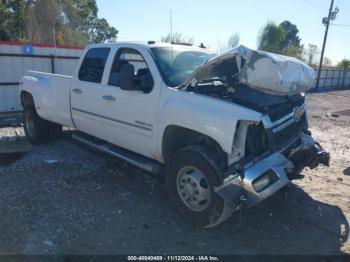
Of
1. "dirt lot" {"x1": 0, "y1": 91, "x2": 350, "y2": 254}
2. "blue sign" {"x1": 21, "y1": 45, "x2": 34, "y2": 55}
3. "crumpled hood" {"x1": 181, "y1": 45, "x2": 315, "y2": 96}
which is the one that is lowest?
"dirt lot" {"x1": 0, "y1": 91, "x2": 350, "y2": 254}

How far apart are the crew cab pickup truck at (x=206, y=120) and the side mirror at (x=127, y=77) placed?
1 centimetres

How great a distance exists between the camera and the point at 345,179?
225 inches

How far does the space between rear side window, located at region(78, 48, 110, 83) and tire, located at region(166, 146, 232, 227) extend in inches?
84.1

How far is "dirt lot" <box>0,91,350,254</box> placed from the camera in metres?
3.66

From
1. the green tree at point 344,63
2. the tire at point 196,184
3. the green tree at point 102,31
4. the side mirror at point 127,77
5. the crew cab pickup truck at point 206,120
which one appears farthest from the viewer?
the green tree at point 102,31

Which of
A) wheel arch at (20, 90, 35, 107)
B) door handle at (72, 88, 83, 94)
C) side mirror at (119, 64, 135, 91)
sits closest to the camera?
side mirror at (119, 64, 135, 91)

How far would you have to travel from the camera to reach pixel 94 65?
5.65 meters

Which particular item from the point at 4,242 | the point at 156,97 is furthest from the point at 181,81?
the point at 4,242

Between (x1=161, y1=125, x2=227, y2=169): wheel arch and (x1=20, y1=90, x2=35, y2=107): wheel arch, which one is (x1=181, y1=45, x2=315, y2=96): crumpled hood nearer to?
(x1=161, y1=125, x2=227, y2=169): wheel arch

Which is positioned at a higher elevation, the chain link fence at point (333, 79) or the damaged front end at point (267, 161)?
the damaged front end at point (267, 161)

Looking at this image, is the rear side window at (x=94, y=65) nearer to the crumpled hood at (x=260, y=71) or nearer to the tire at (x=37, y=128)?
the crumpled hood at (x=260, y=71)

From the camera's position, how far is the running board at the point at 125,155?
461 cm

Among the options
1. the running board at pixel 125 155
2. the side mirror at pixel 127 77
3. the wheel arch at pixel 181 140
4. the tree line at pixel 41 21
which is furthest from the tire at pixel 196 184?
the tree line at pixel 41 21

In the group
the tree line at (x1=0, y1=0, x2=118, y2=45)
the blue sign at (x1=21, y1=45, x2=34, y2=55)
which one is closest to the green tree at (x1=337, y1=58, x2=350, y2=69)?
the tree line at (x1=0, y1=0, x2=118, y2=45)
